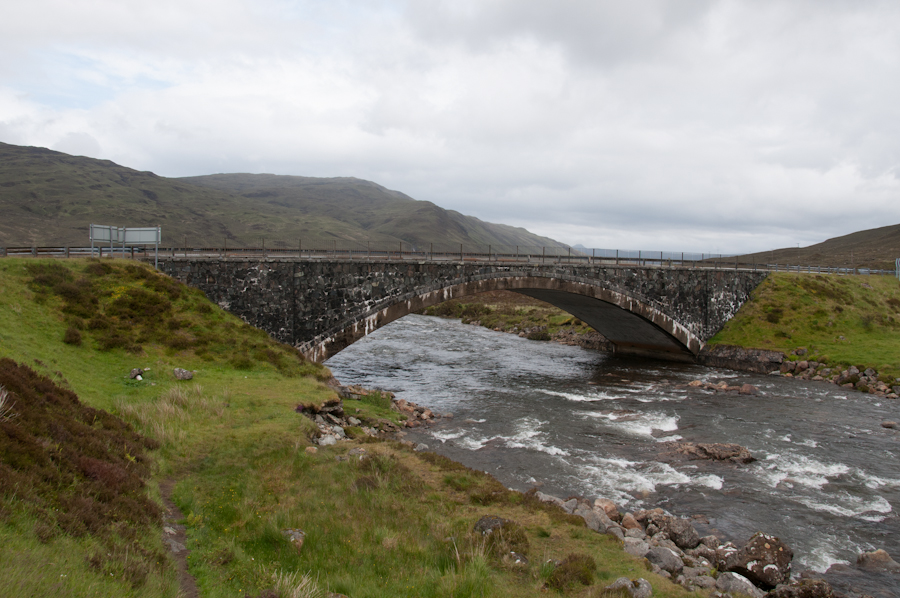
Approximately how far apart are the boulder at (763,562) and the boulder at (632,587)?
184 inches

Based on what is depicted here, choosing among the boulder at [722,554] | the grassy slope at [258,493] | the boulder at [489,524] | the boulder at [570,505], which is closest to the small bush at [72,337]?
the grassy slope at [258,493]

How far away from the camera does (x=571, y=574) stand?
12617mm

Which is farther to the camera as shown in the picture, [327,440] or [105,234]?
[105,234]

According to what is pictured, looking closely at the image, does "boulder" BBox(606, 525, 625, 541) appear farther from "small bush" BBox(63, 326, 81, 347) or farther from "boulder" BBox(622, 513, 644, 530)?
"small bush" BBox(63, 326, 81, 347)

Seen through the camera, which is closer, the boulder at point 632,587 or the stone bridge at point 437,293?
the boulder at point 632,587

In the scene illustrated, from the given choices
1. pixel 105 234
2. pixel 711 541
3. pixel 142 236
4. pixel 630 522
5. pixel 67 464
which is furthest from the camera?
pixel 142 236

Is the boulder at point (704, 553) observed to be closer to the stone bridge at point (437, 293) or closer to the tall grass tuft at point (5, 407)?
the tall grass tuft at point (5, 407)

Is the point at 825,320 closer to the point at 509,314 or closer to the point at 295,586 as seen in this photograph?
the point at 509,314

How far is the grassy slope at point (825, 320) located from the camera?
48.8m

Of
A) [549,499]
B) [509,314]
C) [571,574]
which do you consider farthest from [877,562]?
[509,314]

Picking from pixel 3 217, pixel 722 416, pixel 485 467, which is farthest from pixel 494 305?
pixel 3 217

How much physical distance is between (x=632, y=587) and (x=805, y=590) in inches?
207

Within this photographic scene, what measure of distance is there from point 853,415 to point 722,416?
832 centimetres

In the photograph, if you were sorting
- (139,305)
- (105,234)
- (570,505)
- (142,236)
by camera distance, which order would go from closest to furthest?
(570,505) → (139,305) → (105,234) → (142,236)
